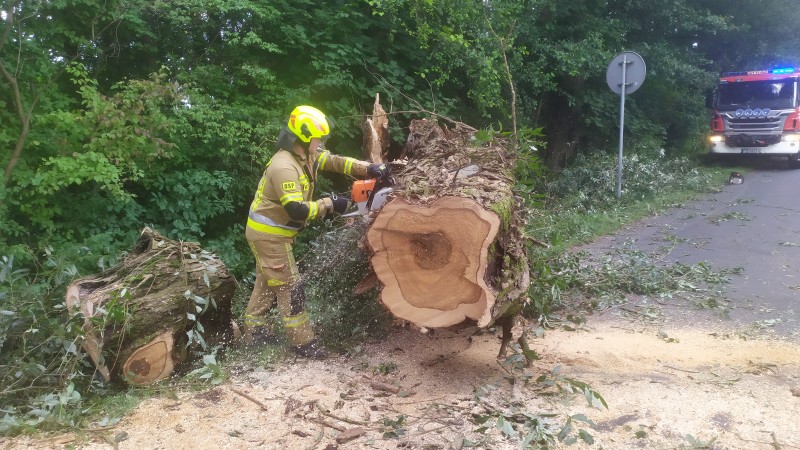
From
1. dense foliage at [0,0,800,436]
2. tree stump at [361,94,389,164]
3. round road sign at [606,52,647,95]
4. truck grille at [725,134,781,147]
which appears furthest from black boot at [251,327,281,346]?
truck grille at [725,134,781,147]

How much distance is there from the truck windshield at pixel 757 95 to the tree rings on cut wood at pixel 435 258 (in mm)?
14678

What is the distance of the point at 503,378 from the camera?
3.65 meters

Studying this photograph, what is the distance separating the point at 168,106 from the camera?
6176 millimetres

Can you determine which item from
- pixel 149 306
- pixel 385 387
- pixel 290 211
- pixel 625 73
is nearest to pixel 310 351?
pixel 385 387

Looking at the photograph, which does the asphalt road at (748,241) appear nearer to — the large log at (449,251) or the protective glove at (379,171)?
the large log at (449,251)

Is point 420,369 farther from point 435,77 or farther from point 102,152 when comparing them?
point 435,77

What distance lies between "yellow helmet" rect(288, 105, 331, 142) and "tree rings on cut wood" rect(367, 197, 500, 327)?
0.97 metres

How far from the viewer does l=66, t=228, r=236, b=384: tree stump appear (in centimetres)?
349

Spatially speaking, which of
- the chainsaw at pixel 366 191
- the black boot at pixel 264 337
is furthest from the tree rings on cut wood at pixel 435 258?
the black boot at pixel 264 337

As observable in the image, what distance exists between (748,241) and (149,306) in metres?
6.79

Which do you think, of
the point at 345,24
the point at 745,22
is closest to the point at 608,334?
the point at 345,24

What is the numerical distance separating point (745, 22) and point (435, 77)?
12.3 m

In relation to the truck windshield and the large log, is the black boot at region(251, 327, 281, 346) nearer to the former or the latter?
the large log

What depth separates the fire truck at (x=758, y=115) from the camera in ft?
47.5
